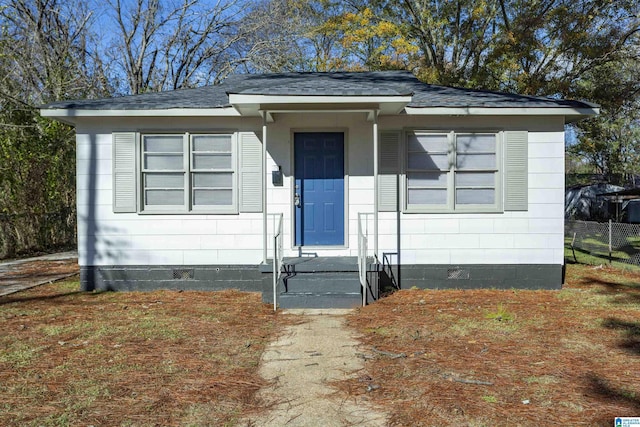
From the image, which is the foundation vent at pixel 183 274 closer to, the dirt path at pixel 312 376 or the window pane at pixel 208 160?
the window pane at pixel 208 160

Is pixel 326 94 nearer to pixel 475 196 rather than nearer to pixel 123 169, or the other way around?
pixel 475 196

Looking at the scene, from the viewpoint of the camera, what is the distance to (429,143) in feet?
25.0

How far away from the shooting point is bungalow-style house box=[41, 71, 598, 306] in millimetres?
7570

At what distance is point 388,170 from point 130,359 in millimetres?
4677

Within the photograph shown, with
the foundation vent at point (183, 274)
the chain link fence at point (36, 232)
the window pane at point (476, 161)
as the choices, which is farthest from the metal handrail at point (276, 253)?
the chain link fence at point (36, 232)

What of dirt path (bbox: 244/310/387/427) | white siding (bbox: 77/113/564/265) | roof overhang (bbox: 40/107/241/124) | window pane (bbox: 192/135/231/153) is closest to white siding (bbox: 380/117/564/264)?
white siding (bbox: 77/113/564/265)

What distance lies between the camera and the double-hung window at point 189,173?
25.1 feet

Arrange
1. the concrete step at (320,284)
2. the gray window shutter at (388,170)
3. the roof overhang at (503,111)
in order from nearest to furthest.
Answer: the concrete step at (320,284)
the roof overhang at (503,111)
the gray window shutter at (388,170)

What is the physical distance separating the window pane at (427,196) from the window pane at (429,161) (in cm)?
36

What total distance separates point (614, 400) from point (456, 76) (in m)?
16.2

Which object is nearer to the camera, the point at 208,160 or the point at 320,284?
the point at 320,284

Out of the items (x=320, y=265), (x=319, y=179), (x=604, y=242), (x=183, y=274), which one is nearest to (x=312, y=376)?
(x=320, y=265)

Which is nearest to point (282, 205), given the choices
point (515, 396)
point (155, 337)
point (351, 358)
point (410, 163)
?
point (410, 163)

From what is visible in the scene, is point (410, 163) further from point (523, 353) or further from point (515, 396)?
point (515, 396)
